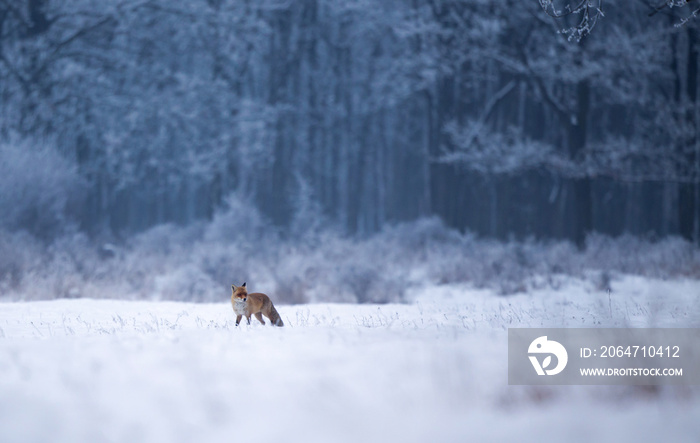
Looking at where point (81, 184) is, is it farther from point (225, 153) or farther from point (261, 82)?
point (261, 82)

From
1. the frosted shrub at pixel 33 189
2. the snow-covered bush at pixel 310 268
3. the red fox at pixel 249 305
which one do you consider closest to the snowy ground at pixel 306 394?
the red fox at pixel 249 305

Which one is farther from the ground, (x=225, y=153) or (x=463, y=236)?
(x=225, y=153)

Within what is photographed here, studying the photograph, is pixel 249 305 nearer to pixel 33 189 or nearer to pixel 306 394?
pixel 306 394

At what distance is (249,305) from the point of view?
20.8 feet

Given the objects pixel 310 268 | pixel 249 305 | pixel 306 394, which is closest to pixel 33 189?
pixel 310 268

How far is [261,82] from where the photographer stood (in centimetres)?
2831

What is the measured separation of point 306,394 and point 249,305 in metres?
2.26

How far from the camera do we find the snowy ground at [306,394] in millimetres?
3822

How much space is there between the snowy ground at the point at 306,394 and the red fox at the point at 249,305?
422mm

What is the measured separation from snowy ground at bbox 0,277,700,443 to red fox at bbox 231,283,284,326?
42cm

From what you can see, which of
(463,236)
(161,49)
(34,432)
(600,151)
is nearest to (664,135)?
(600,151)

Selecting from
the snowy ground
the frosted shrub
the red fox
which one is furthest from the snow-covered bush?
the snowy ground

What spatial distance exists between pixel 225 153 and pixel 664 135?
15.4m

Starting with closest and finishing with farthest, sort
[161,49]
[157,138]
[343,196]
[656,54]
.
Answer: [656,54] → [161,49] → [157,138] → [343,196]
